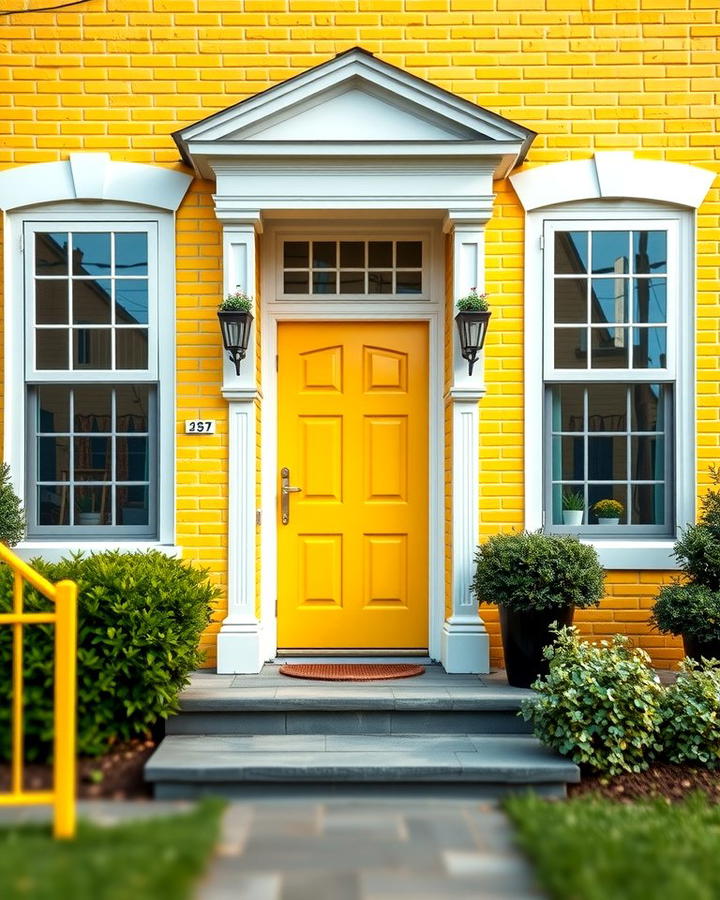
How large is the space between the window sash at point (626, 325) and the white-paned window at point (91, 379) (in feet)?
8.53

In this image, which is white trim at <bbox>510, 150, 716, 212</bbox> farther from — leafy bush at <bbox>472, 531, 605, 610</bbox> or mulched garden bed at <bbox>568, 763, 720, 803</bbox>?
mulched garden bed at <bbox>568, 763, 720, 803</bbox>

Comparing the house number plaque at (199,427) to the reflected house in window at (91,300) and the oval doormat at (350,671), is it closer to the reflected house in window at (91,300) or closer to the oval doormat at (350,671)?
the reflected house in window at (91,300)

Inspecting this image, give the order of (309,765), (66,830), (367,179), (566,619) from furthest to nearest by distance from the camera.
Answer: (367,179), (566,619), (309,765), (66,830)

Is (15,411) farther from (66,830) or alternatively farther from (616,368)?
(616,368)

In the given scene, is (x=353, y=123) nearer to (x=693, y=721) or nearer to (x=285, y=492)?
(x=285, y=492)

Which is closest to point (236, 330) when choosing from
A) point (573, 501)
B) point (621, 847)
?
point (573, 501)

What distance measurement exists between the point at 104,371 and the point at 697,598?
3997 millimetres

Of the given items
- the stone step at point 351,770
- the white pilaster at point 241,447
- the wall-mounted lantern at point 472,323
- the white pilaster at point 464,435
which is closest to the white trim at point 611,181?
the white pilaster at point 464,435

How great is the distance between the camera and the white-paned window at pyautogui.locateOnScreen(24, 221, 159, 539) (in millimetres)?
6723

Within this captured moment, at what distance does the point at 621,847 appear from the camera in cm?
397

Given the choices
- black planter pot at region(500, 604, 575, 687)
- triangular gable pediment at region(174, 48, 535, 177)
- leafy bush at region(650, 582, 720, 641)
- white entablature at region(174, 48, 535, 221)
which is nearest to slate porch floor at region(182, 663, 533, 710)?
black planter pot at region(500, 604, 575, 687)

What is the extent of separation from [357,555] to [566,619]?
1596mm

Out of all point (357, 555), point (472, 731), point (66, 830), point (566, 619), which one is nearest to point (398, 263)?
point (357, 555)

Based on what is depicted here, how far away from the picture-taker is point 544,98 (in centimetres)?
674
